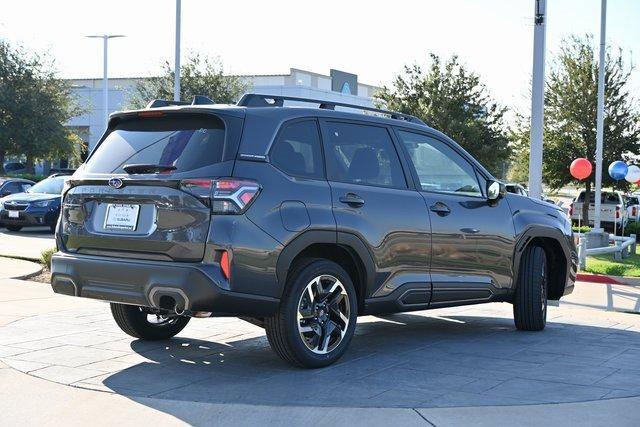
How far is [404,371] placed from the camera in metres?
6.41

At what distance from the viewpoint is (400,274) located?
6902 mm

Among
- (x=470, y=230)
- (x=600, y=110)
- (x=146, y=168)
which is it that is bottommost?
(x=470, y=230)

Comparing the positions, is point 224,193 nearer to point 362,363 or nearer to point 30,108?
point 362,363

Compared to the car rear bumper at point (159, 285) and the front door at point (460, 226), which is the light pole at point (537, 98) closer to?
the front door at point (460, 226)

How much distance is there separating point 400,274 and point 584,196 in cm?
2690

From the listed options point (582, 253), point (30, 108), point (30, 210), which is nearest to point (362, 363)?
point (582, 253)

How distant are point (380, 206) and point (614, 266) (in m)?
11.4

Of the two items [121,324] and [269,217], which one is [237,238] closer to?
[269,217]

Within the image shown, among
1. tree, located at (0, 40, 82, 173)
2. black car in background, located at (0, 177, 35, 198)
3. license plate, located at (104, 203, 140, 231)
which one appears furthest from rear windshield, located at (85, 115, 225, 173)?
tree, located at (0, 40, 82, 173)

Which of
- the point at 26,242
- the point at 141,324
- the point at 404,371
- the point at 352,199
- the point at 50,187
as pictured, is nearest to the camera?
the point at 404,371

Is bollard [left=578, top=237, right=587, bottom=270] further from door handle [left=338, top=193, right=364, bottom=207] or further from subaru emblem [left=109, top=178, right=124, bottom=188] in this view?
subaru emblem [left=109, top=178, right=124, bottom=188]

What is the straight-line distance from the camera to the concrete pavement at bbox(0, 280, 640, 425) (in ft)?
17.2

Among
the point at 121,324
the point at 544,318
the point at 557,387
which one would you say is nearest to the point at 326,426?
the point at 557,387

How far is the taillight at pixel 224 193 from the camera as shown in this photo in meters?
5.75
